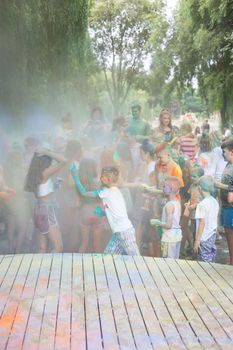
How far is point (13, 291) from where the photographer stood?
4.15 m

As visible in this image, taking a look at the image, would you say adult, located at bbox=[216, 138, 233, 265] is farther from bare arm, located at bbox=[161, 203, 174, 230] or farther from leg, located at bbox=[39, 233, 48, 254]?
leg, located at bbox=[39, 233, 48, 254]

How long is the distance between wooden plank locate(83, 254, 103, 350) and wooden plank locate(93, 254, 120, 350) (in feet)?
0.10

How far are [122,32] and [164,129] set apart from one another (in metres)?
30.2

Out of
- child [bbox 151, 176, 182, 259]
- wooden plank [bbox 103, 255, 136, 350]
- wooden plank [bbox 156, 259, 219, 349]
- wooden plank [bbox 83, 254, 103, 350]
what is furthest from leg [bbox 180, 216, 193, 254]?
wooden plank [bbox 83, 254, 103, 350]

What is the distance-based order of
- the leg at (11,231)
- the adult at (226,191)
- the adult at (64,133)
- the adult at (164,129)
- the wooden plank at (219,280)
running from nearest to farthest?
the wooden plank at (219,280) → the adult at (226,191) → the leg at (11,231) → the adult at (164,129) → the adult at (64,133)

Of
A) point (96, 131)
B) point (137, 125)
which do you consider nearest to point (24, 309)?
point (137, 125)

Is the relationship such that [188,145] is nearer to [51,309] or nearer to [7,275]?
[7,275]

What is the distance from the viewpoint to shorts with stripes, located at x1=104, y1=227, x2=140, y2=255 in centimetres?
529

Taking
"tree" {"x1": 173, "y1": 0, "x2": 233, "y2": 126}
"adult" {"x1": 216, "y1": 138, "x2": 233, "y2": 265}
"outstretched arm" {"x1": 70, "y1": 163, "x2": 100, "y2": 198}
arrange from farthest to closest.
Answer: "tree" {"x1": 173, "y1": 0, "x2": 233, "y2": 126} < "outstretched arm" {"x1": 70, "y1": 163, "x2": 100, "y2": 198} < "adult" {"x1": 216, "y1": 138, "x2": 233, "y2": 265}

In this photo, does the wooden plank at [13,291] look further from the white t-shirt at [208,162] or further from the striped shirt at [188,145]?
the striped shirt at [188,145]

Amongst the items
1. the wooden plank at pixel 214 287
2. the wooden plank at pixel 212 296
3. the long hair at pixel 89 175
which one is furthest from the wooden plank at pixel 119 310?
the long hair at pixel 89 175

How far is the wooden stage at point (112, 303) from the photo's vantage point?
10.8ft

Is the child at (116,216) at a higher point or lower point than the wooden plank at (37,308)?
higher

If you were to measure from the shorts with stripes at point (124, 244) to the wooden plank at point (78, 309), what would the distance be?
475 millimetres
